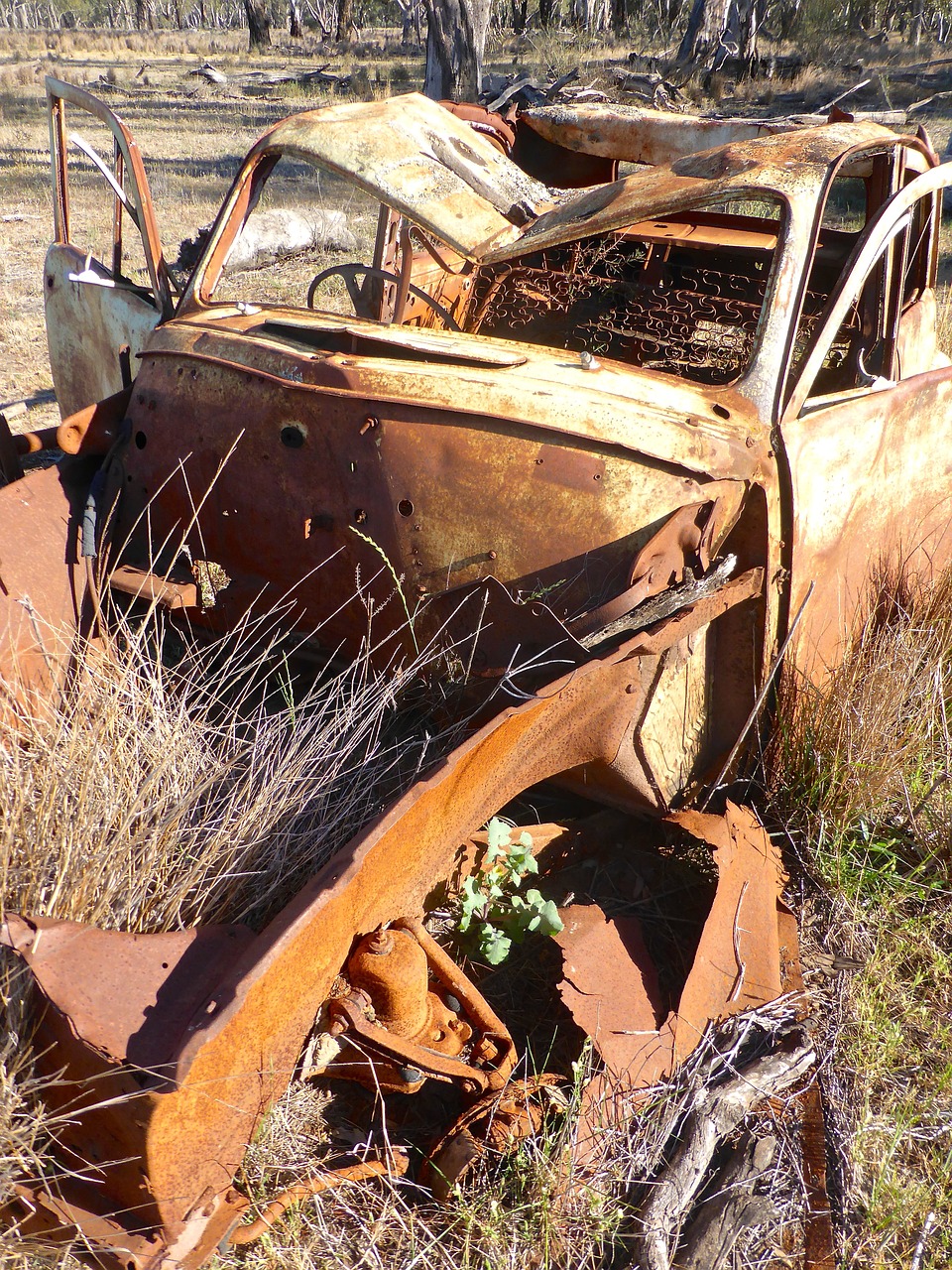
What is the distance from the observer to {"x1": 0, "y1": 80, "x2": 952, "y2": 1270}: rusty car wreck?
1589 millimetres

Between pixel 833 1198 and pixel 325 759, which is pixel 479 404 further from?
pixel 833 1198

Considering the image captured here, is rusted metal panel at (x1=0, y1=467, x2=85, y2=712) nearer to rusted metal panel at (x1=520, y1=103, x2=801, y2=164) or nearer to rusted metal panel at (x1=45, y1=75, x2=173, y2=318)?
rusted metal panel at (x1=45, y1=75, x2=173, y2=318)

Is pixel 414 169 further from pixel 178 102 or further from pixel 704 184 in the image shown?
pixel 178 102

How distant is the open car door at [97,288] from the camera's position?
3.27 meters

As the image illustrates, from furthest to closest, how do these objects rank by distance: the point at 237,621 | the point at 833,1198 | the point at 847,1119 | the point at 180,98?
the point at 180,98 < the point at 237,621 < the point at 847,1119 < the point at 833,1198

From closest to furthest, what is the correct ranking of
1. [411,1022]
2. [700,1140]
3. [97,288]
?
[411,1022]
[700,1140]
[97,288]

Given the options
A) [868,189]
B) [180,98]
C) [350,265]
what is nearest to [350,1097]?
[350,265]

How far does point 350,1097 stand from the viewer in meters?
2.27

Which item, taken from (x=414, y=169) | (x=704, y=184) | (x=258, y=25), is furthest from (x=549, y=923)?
(x=258, y=25)

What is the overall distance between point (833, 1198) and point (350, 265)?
9.89ft

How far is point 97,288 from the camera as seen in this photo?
368 centimetres

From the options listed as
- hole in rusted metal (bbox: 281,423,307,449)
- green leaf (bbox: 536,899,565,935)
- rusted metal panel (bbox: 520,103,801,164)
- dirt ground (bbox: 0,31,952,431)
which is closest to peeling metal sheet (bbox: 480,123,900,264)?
hole in rusted metal (bbox: 281,423,307,449)

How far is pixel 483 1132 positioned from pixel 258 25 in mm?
33581

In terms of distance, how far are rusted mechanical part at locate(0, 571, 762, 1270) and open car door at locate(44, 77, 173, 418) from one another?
2.17m
